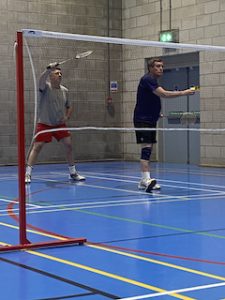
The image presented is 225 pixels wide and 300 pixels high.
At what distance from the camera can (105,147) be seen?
18297 mm

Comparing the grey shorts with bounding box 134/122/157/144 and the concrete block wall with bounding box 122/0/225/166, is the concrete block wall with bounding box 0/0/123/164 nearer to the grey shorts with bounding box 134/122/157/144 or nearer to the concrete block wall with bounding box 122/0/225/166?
the concrete block wall with bounding box 122/0/225/166

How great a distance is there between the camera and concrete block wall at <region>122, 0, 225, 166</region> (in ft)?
52.0

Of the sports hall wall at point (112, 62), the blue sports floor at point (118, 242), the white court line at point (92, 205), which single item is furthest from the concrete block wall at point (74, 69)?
the white court line at point (92, 205)

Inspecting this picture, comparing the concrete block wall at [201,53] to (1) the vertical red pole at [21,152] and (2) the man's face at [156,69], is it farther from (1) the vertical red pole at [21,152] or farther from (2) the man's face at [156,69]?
(1) the vertical red pole at [21,152]

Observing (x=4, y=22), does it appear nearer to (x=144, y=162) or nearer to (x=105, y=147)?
(x=105, y=147)

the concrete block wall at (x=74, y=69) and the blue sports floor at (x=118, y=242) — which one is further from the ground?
the concrete block wall at (x=74, y=69)

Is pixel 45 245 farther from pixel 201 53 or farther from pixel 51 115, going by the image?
pixel 201 53

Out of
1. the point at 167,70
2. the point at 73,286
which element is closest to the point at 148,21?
the point at 167,70

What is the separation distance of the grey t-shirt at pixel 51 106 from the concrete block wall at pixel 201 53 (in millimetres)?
5055

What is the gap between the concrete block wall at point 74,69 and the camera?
16344 millimetres

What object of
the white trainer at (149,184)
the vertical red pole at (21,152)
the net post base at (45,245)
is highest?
the vertical red pole at (21,152)

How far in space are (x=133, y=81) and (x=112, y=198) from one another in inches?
358

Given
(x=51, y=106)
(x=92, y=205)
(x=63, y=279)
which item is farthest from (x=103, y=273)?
(x=51, y=106)

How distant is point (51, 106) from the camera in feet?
39.3
